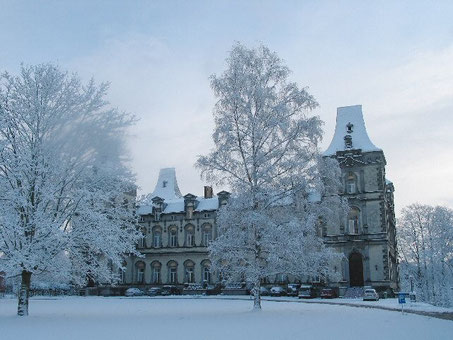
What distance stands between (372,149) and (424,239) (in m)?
15.1

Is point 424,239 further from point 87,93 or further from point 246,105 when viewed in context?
point 87,93

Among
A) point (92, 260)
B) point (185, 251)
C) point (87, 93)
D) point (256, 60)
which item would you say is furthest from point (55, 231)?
point (185, 251)

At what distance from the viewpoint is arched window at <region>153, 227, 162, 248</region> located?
63562 mm

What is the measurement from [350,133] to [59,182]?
120ft

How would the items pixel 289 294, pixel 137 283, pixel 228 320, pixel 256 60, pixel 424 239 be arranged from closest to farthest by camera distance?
pixel 228 320 < pixel 256 60 < pixel 289 294 < pixel 424 239 < pixel 137 283

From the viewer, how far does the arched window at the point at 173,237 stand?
62.8 metres

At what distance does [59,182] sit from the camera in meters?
22.9

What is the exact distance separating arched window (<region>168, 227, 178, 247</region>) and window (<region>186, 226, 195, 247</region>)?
1.58 meters

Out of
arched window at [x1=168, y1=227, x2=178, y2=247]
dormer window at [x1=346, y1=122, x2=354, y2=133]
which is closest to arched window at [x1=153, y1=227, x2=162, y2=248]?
arched window at [x1=168, y1=227, x2=178, y2=247]

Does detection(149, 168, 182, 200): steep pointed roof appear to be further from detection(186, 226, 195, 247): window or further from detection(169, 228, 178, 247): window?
detection(186, 226, 195, 247): window

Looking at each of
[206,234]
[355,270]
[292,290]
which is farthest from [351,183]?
[206,234]

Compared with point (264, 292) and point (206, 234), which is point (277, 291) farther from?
point (206, 234)

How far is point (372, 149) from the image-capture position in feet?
167

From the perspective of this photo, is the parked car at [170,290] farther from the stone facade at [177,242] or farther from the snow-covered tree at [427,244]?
the snow-covered tree at [427,244]
